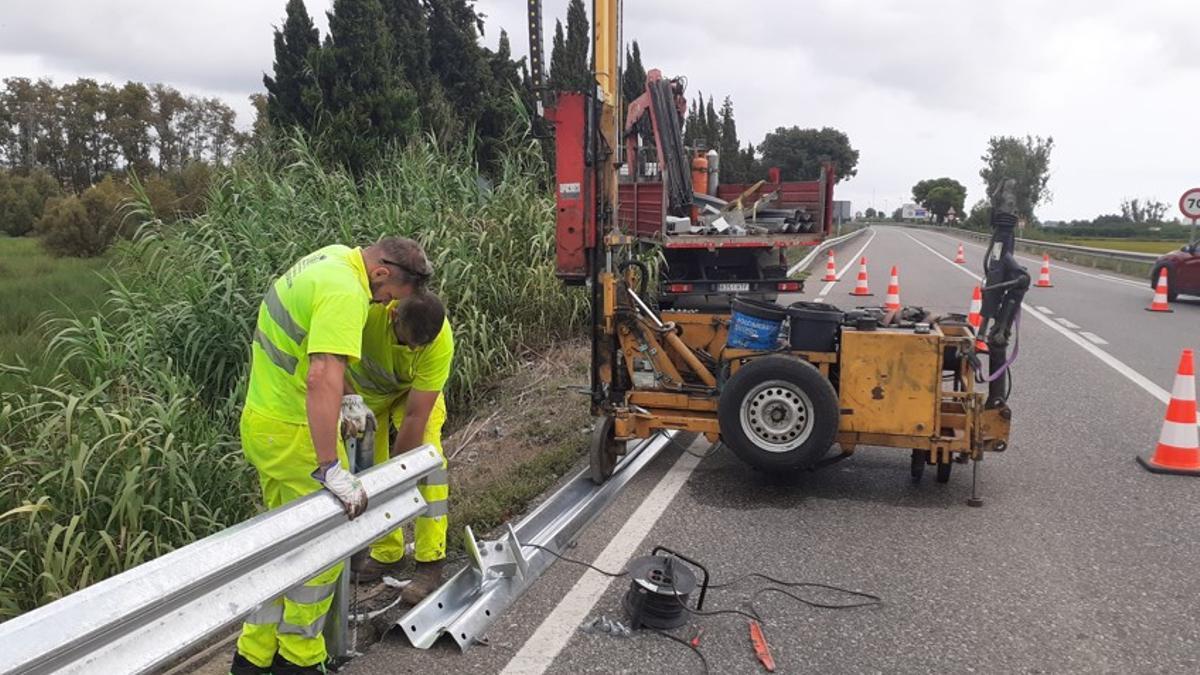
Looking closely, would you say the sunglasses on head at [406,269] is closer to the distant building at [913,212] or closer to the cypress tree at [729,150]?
the cypress tree at [729,150]

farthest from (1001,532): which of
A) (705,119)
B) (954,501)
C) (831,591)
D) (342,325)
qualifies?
(705,119)

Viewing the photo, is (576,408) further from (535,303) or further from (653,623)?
(653,623)

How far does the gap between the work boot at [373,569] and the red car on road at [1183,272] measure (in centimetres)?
1653

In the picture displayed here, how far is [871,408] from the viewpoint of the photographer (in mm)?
Answer: 4957

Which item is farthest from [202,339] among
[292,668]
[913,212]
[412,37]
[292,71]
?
[913,212]

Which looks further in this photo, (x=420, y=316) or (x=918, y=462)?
(x=918, y=462)

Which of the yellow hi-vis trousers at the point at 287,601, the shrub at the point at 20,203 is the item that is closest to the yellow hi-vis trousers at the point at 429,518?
the yellow hi-vis trousers at the point at 287,601

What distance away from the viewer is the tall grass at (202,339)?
4.15 m

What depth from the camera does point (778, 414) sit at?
5.05 metres

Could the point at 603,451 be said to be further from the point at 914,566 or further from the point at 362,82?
the point at 362,82

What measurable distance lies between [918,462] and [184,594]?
4.43m

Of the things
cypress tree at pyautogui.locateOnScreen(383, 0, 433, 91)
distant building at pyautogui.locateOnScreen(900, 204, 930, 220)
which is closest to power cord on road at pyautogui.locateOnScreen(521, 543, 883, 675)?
cypress tree at pyautogui.locateOnScreen(383, 0, 433, 91)

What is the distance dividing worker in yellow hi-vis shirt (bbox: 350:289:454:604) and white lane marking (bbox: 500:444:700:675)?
633 millimetres

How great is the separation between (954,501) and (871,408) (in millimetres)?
787
